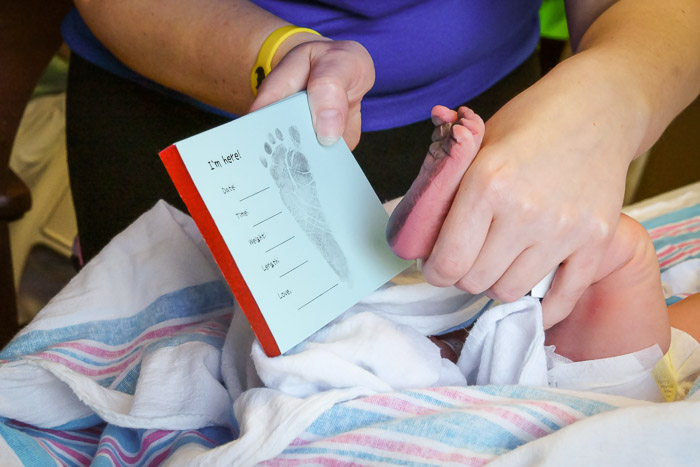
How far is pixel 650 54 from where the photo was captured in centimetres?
61

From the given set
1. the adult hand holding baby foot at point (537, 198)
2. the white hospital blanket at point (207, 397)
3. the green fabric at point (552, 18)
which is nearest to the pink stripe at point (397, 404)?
the white hospital blanket at point (207, 397)

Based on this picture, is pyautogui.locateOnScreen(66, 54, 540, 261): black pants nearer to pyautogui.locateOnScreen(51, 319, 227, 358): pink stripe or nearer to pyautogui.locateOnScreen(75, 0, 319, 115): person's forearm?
pyautogui.locateOnScreen(75, 0, 319, 115): person's forearm

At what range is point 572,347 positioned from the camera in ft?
2.12

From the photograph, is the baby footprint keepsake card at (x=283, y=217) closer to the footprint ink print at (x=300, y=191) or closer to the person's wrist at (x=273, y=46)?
the footprint ink print at (x=300, y=191)

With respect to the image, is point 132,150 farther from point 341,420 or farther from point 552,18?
point 552,18

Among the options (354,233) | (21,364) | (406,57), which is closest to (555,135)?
(354,233)

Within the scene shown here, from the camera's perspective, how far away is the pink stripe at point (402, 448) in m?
0.47

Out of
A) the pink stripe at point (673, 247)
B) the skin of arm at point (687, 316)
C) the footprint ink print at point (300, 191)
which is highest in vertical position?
the footprint ink print at point (300, 191)

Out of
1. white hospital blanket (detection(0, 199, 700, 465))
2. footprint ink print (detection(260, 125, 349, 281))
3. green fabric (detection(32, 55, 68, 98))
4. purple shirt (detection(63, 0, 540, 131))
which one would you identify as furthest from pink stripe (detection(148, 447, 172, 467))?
green fabric (detection(32, 55, 68, 98))

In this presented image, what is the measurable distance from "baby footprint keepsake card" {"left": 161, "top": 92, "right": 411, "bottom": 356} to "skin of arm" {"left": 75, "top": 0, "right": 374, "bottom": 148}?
0.06 m

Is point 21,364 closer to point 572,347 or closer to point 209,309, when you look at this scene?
point 209,309

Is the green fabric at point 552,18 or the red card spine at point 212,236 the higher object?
the red card spine at point 212,236

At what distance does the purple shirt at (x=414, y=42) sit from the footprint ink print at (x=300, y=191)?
1.09 feet

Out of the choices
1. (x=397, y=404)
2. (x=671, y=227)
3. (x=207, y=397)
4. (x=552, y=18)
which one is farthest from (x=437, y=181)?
(x=552, y=18)
